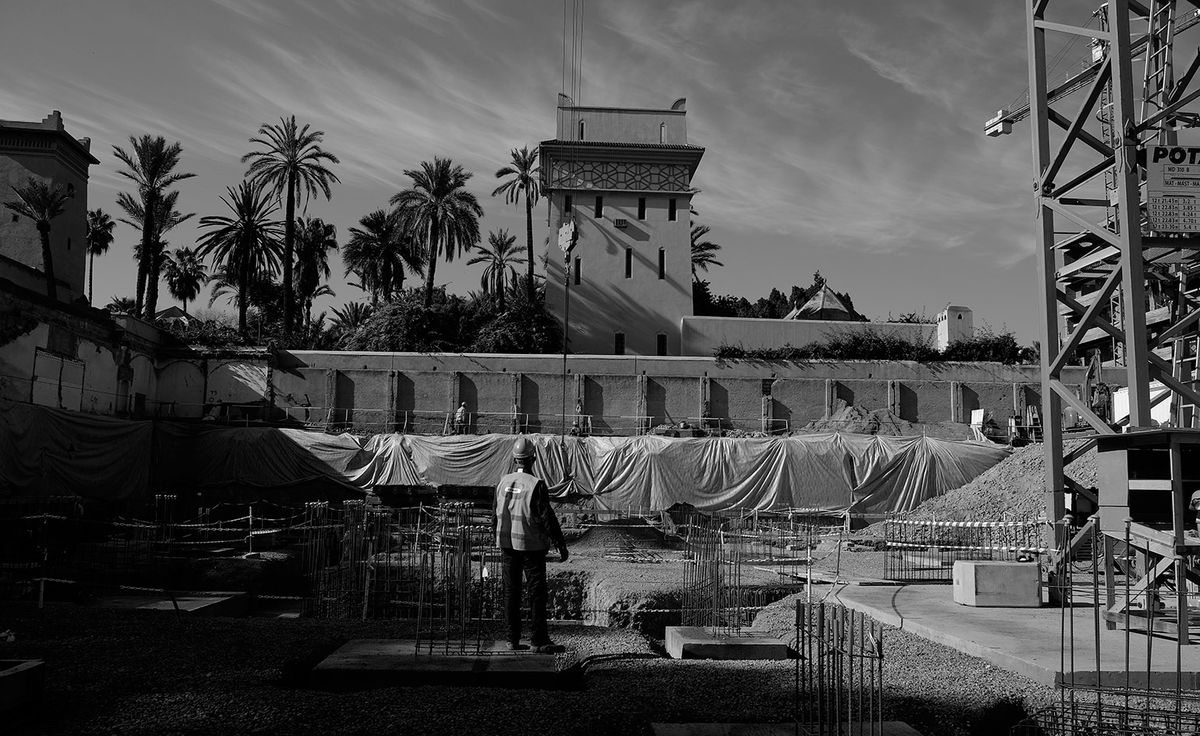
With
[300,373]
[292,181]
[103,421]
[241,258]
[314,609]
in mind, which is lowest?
[314,609]

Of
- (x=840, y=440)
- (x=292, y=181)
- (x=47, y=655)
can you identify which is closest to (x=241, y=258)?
(x=292, y=181)

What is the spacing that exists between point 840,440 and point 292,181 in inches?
1180

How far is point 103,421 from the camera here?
29375 millimetres

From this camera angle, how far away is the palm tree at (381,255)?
5628 centimetres

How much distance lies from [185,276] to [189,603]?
64445mm

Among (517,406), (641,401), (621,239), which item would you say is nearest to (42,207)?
(517,406)

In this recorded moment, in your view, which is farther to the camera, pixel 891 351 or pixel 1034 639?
pixel 891 351

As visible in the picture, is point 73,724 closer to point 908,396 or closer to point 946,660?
point 946,660

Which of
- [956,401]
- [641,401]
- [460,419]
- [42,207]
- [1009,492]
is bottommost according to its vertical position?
[1009,492]

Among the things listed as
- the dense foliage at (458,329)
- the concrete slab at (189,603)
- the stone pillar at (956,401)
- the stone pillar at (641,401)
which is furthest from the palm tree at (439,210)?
the concrete slab at (189,603)

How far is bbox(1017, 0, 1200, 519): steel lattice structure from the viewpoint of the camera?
431 inches

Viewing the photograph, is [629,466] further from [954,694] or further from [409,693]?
[409,693]

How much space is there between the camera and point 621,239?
4931cm

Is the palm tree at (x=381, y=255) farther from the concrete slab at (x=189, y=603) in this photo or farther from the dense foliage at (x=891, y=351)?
the concrete slab at (x=189, y=603)
